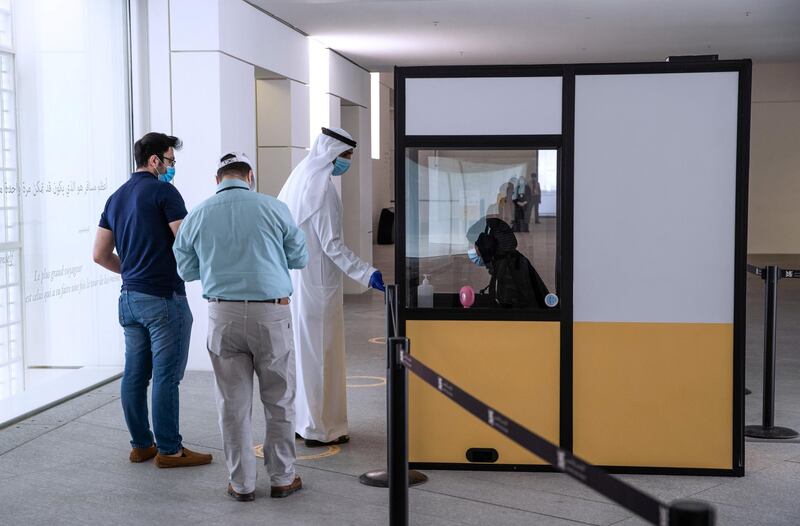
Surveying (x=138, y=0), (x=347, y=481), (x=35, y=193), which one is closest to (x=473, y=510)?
(x=347, y=481)

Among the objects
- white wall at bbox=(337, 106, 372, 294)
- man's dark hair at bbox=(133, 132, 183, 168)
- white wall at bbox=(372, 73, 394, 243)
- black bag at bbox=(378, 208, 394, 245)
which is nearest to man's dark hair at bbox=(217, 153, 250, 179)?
man's dark hair at bbox=(133, 132, 183, 168)

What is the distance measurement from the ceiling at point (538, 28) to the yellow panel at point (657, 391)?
5.49m

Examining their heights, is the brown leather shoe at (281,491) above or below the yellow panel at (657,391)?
below

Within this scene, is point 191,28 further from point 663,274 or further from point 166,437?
point 663,274

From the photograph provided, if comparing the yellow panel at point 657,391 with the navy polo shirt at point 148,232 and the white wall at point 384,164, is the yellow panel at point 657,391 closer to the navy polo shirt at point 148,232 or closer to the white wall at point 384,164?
the navy polo shirt at point 148,232

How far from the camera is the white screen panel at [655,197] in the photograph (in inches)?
182

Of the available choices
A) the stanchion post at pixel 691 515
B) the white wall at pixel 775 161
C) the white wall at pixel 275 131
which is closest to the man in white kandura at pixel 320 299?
the stanchion post at pixel 691 515

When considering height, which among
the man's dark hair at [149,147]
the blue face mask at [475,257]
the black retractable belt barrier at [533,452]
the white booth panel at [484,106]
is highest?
the white booth panel at [484,106]

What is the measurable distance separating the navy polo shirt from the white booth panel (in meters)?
1.25

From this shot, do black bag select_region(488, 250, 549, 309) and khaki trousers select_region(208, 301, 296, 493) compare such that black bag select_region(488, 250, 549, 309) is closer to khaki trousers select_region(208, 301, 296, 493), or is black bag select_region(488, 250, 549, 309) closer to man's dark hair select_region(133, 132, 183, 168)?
khaki trousers select_region(208, 301, 296, 493)

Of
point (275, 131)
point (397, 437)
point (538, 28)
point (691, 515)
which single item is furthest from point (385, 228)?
point (691, 515)

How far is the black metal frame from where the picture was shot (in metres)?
4.61

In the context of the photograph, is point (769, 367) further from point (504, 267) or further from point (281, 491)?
point (281, 491)

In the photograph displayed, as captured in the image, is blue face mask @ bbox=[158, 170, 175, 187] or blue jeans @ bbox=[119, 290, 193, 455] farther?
blue face mask @ bbox=[158, 170, 175, 187]
